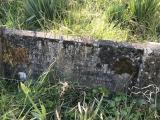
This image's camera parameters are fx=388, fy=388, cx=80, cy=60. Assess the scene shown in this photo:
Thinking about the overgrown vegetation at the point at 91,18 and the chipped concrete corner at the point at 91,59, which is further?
the overgrown vegetation at the point at 91,18

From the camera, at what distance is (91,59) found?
3393mm

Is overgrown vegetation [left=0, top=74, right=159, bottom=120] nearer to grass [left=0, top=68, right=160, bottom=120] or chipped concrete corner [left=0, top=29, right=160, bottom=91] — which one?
grass [left=0, top=68, right=160, bottom=120]

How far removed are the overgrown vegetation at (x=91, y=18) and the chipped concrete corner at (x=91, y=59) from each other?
42 centimetres

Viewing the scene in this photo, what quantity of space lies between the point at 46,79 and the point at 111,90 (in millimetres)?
597

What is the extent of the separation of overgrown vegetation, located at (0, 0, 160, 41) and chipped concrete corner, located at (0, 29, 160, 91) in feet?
1.38

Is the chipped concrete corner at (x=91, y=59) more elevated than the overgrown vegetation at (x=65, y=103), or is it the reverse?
the chipped concrete corner at (x=91, y=59)

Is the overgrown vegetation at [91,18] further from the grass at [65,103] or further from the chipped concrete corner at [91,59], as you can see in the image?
the grass at [65,103]

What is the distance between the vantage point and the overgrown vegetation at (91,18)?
12.6ft

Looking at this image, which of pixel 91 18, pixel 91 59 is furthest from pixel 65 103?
pixel 91 18

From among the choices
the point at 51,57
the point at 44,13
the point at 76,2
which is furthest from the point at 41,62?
the point at 76,2

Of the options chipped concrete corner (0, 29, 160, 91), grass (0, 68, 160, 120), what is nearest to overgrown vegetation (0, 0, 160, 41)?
chipped concrete corner (0, 29, 160, 91)

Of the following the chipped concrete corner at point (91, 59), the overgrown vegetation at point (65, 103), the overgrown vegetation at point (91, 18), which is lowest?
the overgrown vegetation at point (65, 103)

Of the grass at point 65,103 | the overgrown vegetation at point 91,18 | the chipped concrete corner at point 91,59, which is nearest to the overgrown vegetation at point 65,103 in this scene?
the grass at point 65,103

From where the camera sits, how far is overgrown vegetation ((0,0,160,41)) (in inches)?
151
